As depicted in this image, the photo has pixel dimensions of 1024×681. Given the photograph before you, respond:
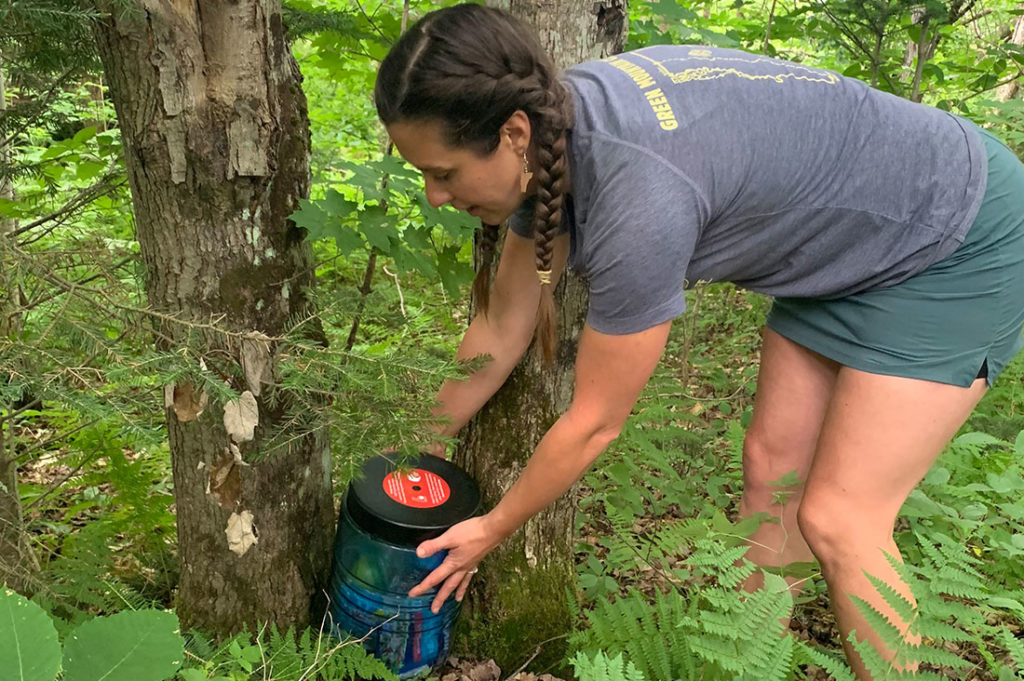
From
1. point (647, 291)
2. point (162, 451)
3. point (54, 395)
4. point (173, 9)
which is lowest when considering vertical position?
point (162, 451)

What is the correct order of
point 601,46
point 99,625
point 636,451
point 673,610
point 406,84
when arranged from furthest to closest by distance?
1. point 636,451
2. point 673,610
3. point 601,46
4. point 406,84
5. point 99,625

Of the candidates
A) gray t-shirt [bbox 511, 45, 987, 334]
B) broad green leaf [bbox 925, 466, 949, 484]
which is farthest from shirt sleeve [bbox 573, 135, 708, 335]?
broad green leaf [bbox 925, 466, 949, 484]

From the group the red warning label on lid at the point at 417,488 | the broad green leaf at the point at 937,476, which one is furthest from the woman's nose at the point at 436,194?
the broad green leaf at the point at 937,476

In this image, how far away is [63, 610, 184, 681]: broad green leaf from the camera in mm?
1111

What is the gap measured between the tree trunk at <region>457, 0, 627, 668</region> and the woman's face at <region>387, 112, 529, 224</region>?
60cm

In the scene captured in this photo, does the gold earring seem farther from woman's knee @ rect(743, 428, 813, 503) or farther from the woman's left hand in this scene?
woman's knee @ rect(743, 428, 813, 503)

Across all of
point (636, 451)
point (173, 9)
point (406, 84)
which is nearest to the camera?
point (406, 84)

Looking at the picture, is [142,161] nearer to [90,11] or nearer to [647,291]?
[90,11]

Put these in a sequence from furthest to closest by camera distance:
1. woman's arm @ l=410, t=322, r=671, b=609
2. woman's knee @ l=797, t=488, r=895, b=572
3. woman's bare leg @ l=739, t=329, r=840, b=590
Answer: woman's bare leg @ l=739, t=329, r=840, b=590, woman's knee @ l=797, t=488, r=895, b=572, woman's arm @ l=410, t=322, r=671, b=609

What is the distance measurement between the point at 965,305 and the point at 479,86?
125cm

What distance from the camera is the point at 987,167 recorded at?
1.74 meters

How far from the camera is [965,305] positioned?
5.66 ft

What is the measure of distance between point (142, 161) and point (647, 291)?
1235 millimetres

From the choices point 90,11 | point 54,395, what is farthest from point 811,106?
point 54,395
